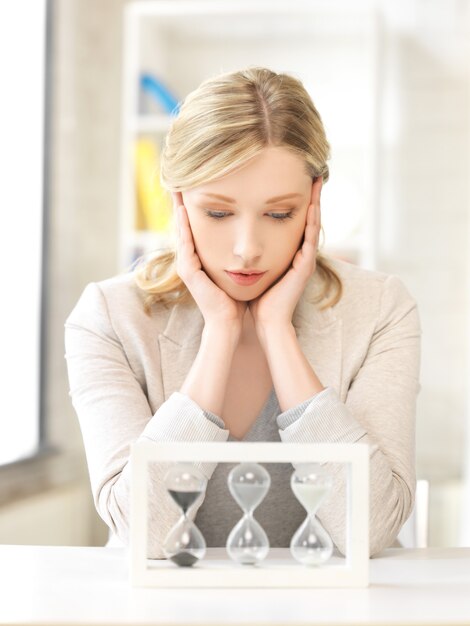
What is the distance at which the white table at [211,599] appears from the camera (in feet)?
3.66

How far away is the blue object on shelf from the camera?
3721 mm

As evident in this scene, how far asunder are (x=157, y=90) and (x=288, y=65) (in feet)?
1.68

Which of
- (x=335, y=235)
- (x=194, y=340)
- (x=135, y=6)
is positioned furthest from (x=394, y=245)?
(x=194, y=340)

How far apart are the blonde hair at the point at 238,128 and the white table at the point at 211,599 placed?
25.2 inches

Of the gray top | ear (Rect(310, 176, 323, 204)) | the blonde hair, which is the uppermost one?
the blonde hair

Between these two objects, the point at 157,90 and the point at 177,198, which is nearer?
the point at 177,198

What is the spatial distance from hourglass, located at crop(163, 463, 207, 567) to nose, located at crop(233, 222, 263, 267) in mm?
477

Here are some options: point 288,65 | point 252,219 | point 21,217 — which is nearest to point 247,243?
point 252,219

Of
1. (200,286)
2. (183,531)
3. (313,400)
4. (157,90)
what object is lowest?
(183,531)

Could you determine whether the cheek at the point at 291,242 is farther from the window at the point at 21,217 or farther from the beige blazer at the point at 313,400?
the window at the point at 21,217

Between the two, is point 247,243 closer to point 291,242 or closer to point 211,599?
point 291,242

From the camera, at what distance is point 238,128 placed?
1673 millimetres

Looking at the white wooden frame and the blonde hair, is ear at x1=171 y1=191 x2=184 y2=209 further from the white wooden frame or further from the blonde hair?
the white wooden frame

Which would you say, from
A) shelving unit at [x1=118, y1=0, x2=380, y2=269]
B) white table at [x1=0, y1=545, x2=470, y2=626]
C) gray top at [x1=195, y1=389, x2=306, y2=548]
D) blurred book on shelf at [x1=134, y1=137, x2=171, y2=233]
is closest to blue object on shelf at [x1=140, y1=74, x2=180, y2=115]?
shelving unit at [x1=118, y1=0, x2=380, y2=269]
